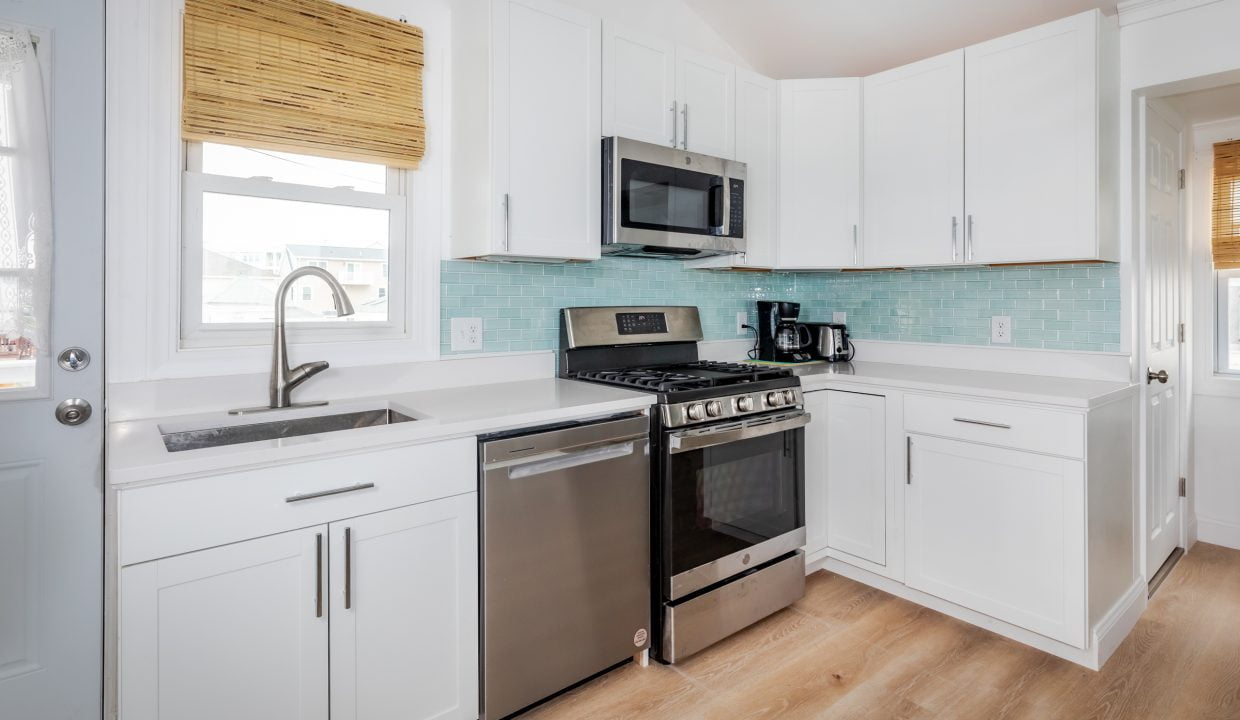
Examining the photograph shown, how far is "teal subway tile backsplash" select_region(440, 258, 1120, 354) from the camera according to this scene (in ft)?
8.15

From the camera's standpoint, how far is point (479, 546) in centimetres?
178

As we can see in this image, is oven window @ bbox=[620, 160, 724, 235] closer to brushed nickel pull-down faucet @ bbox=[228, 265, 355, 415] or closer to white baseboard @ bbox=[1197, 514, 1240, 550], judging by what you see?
brushed nickel pull-down faucet @ bbox=[228, 265, 355, 415]

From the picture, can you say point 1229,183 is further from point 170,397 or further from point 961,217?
point 170,397

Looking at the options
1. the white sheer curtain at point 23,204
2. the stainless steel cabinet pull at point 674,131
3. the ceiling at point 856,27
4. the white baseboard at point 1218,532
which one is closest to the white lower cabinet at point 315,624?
the white sheer curtain at point 23,204

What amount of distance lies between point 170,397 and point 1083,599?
288 centimetres

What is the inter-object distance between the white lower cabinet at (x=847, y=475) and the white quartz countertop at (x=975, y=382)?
0.27 feet

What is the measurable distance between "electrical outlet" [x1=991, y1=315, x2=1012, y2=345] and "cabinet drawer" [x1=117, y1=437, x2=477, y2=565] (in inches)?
92.5

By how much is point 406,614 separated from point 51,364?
977mm

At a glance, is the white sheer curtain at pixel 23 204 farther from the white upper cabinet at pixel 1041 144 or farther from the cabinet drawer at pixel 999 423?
the white upper cabinet at pixel 1041 144

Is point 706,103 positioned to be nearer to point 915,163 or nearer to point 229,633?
point 915,163

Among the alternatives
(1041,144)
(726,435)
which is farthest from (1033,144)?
(726,435)

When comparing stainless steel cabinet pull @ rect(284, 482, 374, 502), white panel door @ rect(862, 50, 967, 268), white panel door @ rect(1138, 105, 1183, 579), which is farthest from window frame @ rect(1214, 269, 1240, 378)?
stainless steel cabinet pull @ rect(284, 482, 374, 502)

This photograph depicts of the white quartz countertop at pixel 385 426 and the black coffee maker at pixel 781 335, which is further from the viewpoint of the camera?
the black coffee maker at pixel 781 335

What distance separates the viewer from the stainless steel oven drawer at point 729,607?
2174mm
